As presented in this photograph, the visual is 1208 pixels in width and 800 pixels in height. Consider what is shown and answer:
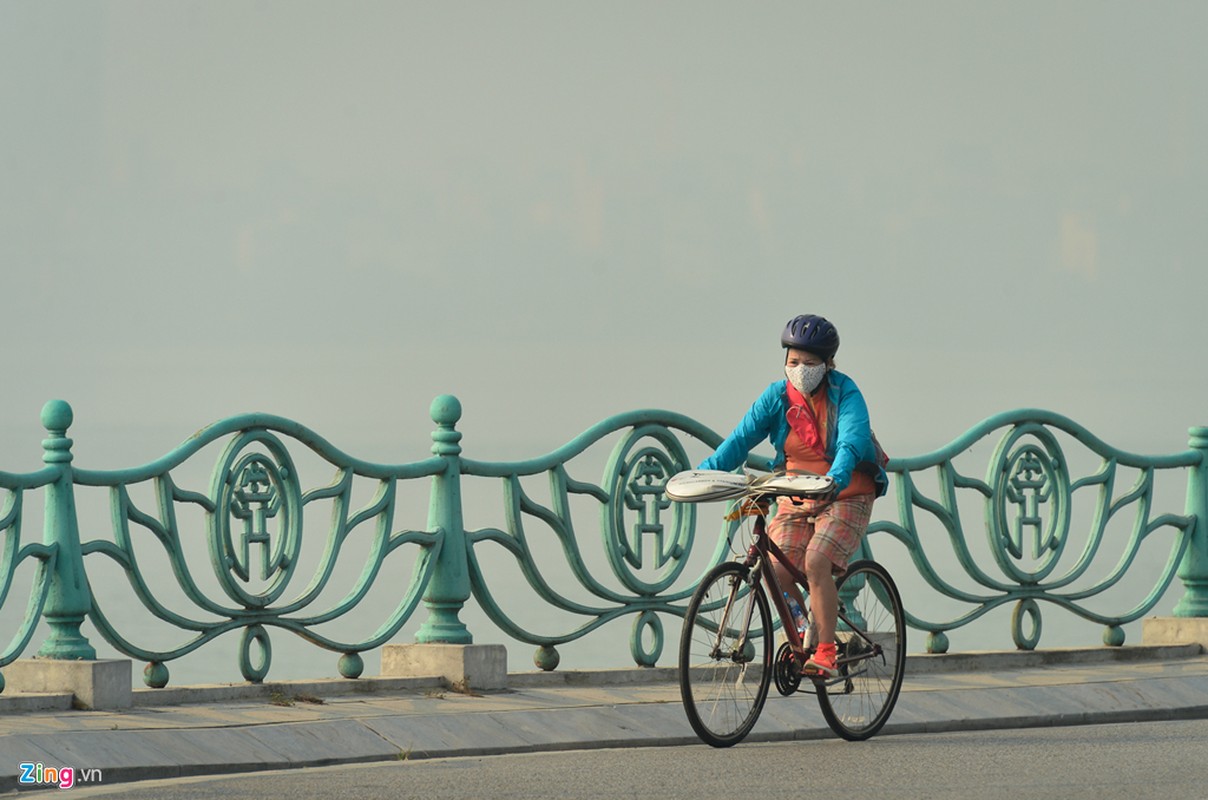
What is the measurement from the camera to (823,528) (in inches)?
368

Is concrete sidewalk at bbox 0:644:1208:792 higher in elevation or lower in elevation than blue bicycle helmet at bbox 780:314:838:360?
lower

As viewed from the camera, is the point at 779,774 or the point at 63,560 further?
the point at 63,560

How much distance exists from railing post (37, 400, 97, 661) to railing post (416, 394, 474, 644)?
6.17 feet

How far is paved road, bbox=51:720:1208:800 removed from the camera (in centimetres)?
793

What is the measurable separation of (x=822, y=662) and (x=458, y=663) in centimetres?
205

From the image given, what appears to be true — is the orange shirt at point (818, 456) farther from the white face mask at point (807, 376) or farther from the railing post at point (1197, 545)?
the railing post at point (1197, 545)

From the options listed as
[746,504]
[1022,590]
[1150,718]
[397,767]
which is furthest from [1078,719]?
[397,767]

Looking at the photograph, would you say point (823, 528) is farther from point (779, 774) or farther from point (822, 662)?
point (779, 774)

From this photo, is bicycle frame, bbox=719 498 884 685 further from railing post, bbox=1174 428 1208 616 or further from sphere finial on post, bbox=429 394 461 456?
railing post, bbox=1174 428 1208 616

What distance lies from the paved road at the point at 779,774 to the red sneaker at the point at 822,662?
0.34 metres

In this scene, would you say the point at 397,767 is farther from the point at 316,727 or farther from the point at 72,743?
the point at 72,743

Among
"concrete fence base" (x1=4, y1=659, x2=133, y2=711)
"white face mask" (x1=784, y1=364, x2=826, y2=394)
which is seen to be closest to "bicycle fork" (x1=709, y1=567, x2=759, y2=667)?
"white face mask" (x1=784, y1=364, x2=826, y2=394)

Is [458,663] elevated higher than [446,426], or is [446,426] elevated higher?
[446,426]

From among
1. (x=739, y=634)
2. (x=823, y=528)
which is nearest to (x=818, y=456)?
(x=823, y=528)
